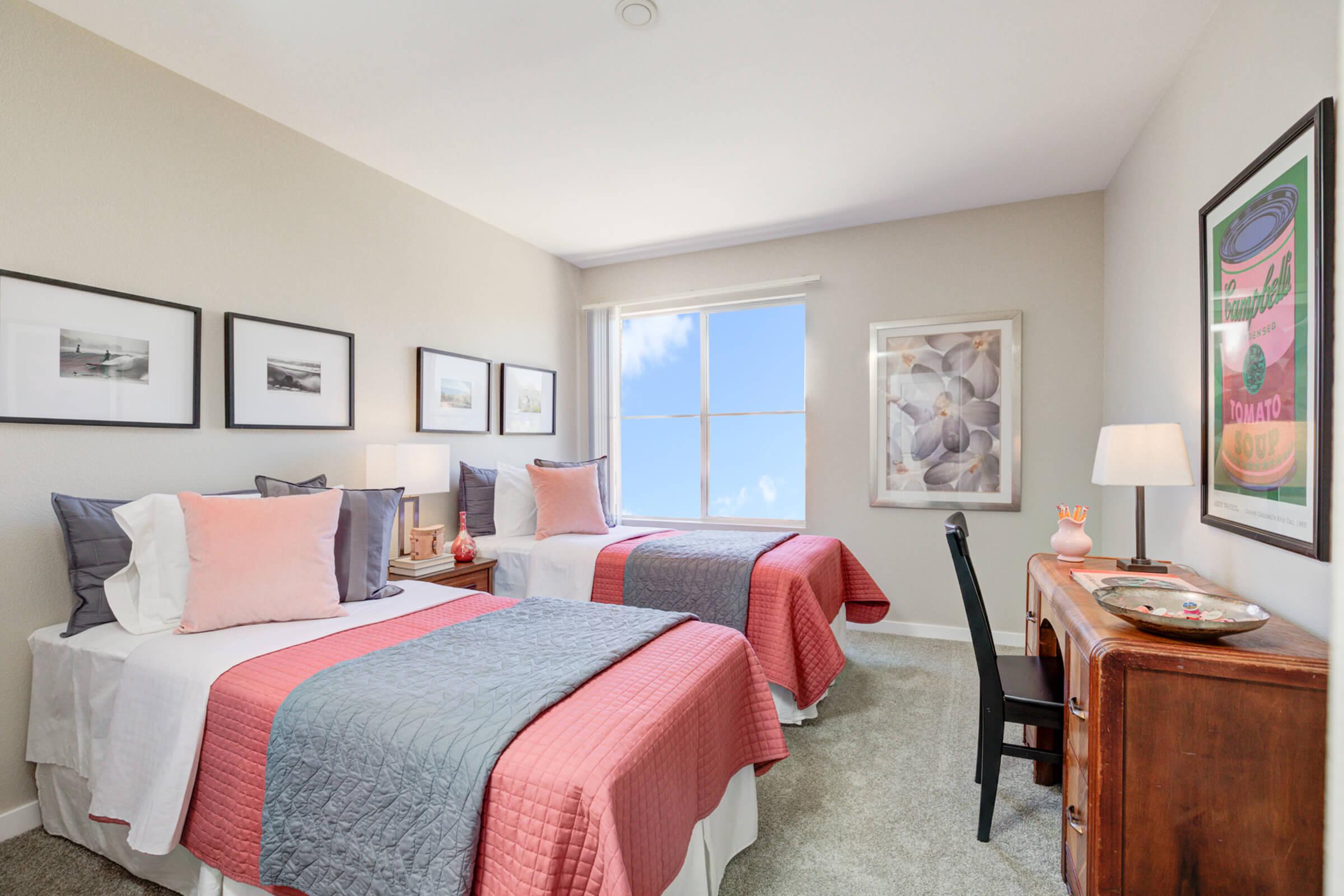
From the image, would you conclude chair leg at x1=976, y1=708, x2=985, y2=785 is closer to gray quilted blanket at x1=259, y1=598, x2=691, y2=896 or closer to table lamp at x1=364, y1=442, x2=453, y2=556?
gray quilted blanket at x1=259, y1=598, x2=691, y2=896

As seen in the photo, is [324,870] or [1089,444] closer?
[324,870]

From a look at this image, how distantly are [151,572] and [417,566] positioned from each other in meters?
1.08

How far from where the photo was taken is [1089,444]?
143 inches

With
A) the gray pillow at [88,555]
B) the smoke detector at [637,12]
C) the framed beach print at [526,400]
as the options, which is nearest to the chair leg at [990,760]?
the smoke detector at [637,12]

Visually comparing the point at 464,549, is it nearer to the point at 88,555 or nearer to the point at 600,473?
the point at 600,473

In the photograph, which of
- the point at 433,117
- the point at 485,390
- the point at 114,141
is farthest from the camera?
the point at 485,390

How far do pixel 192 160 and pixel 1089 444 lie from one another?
15.1ft

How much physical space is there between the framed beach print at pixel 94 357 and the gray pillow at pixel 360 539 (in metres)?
0.51

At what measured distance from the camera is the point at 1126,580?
6.28 ft

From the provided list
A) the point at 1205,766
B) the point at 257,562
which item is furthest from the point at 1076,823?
the point at 257,562

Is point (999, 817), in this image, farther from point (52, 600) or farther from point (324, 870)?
point (52, 600)

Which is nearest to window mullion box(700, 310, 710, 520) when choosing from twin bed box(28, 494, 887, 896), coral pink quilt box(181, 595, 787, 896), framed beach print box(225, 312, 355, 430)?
framed beach print box(225, 312, 355, 430)

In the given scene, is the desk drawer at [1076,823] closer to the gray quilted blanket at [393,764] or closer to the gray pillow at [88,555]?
the gray quilted blanket at [393,764]

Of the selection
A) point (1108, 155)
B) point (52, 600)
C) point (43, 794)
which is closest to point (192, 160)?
point (52, 600)
